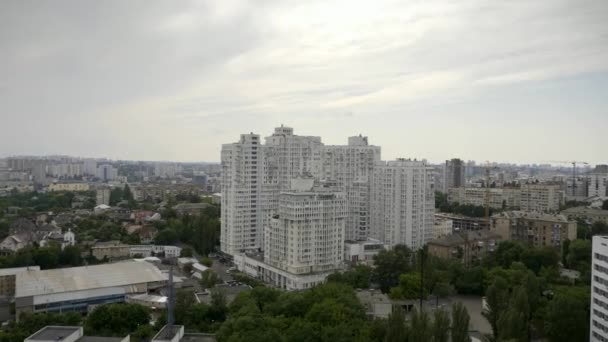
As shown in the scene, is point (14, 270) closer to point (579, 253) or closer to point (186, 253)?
point (186, 253)

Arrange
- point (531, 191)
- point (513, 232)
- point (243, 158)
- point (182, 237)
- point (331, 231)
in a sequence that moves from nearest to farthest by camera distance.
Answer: point (331, 231)
point (243, 158)
point (513, 232)
point (182, 237)
point (531, 191)

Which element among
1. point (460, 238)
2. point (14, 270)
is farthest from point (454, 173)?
point (14, 270)

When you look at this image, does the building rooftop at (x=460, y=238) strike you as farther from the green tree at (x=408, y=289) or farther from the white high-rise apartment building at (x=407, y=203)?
the green tree at (x=408, y=289)

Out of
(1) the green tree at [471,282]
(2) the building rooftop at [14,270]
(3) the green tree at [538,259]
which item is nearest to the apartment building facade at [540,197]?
(3) the green tree at [538,259]

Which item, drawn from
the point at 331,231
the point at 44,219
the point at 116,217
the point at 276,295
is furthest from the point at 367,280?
the point at 44,219

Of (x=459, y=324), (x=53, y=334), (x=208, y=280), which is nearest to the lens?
(x=53, y=334)

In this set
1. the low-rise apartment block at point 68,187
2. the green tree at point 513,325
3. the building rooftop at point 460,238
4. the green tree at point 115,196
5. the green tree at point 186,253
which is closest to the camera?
the green tree at point 513,325

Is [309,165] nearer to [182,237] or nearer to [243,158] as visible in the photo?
[243,158]
